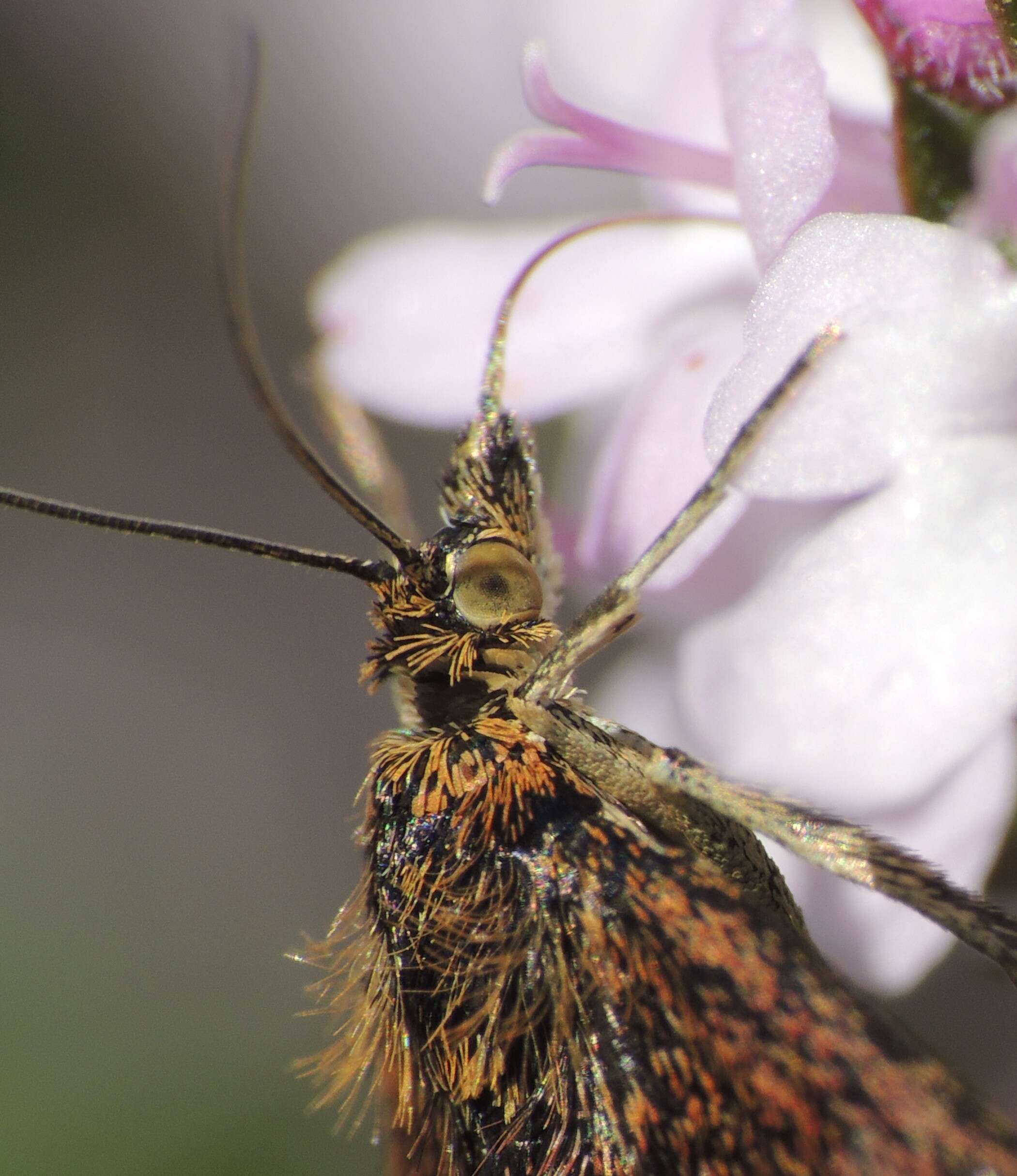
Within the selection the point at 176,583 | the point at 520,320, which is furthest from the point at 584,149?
the point at 176,583

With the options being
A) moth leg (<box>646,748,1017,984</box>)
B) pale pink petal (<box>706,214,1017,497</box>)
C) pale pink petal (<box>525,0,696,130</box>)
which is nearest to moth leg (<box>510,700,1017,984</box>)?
moth leg (<box>646,748,1017,984</box>)

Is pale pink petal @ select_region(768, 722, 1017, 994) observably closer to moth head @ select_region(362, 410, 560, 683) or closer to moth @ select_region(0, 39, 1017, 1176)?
moth @ select_region(0, 39, 1017, 1176)

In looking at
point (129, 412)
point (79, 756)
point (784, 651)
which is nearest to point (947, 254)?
point (784, 651)

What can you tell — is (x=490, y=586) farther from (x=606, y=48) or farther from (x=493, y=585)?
(x=606, y=48)

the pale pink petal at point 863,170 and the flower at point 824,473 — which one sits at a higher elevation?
the pale pink petal at point 863,170

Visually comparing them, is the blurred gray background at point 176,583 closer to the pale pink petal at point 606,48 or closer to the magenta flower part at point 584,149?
the pale pink petal at point 606,48

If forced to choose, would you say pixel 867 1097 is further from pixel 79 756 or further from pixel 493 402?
pixel 79 756

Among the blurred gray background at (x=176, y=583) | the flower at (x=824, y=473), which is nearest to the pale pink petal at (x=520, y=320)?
the flower at (x=824, y=473)
